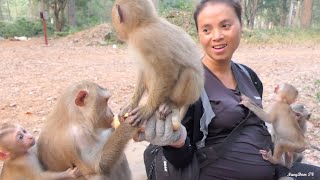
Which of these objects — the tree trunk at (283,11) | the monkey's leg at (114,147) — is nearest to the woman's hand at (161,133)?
the monkey's leg at (114,147)

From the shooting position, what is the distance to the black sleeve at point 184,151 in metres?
2.62

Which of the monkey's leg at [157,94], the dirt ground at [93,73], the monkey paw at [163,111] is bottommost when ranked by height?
the dirt ground at [93,73]

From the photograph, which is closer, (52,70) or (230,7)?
(230,7)

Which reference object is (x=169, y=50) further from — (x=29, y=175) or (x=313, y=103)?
(x=313, y=103)

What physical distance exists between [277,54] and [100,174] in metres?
12.0

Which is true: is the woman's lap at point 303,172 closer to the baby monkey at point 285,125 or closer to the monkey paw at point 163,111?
the baby monkey at point 285,125

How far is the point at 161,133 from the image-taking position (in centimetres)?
232

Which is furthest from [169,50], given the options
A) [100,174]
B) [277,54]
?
[277,54]

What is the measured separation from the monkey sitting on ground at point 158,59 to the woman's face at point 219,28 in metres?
0.17

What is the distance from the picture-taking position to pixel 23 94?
820cm

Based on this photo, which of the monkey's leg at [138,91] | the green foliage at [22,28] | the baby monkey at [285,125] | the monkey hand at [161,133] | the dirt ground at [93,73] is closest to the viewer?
the monkey hand at [161,133]

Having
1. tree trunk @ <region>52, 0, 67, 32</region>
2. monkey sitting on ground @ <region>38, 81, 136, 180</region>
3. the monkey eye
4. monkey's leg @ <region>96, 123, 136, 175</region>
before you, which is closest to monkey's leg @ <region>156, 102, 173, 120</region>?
monkey's leg @ <region>96, 123, 136, 175</region>

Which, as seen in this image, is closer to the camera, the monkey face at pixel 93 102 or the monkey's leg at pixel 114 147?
the monkey's leg at pixel 114 147

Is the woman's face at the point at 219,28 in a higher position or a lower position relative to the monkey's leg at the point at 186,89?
higher
